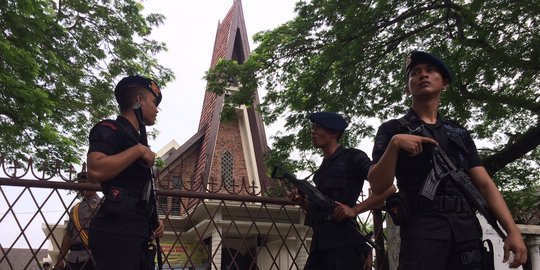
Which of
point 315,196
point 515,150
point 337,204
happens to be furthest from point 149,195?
point 515,150

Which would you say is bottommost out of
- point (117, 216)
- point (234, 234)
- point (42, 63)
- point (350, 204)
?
point (117, 216)

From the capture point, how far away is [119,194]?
9.77ft

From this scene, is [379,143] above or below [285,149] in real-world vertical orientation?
below

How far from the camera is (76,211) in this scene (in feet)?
16.6

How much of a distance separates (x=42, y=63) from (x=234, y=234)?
654 cm

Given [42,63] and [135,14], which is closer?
[42,63]

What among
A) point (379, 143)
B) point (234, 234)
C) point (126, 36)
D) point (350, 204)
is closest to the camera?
point (379, 143)

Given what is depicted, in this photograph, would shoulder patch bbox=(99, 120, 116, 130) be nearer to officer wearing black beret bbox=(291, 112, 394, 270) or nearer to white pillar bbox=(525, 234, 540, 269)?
officer wearing black beret bbox=(291, 112, 394, 270)

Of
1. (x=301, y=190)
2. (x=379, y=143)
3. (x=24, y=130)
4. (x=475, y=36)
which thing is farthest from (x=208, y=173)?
(x=379, y=143)

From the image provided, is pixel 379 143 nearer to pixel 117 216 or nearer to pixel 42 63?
pixel 117 216

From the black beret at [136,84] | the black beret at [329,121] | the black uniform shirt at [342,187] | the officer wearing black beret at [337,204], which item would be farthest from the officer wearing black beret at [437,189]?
the black beret at [136,84]

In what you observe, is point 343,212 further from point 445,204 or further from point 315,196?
point 445,204

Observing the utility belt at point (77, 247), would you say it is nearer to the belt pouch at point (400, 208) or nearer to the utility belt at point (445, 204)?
the belt pouch at point (400, 208)

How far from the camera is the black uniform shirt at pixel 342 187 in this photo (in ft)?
11.9
